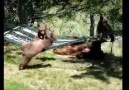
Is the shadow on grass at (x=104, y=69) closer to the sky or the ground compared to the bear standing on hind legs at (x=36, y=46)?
closer to the ground

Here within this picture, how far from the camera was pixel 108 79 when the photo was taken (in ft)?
21.2

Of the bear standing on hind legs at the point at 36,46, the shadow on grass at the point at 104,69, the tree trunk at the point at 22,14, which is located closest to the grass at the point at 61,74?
the shadow on grass at the point at 104,69

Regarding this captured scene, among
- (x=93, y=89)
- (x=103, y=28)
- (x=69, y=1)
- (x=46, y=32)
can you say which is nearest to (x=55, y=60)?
(x=46, y=32)

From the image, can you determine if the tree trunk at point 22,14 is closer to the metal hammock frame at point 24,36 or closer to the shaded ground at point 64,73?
the metal hammock frame at point 24,36

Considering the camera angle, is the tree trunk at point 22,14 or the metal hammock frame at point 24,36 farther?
the tree trunk at point 22,14

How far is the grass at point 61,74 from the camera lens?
19.6ft

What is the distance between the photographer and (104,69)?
721cm

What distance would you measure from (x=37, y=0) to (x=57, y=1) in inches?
40.0

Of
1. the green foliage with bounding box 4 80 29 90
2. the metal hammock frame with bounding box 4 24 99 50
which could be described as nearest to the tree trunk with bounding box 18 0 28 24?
the metal hammock frame with bounding box 4 24 99 50

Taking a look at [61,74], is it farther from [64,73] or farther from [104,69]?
[104,69]

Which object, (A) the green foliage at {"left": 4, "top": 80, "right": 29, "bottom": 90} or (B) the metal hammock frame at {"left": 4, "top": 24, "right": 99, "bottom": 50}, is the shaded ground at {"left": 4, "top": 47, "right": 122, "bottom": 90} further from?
(B) the metal hammock frame at {"left": 4, "top": 24, "right": 99, "bottom": 50}

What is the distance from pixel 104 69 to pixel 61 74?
44.3 inches

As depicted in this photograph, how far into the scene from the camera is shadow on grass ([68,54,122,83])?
6.64m
